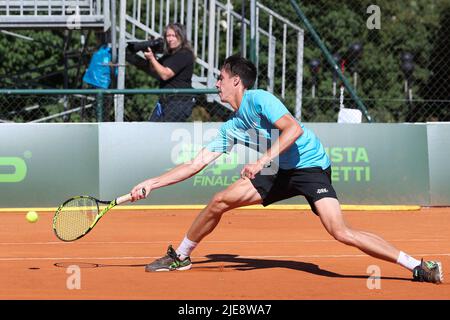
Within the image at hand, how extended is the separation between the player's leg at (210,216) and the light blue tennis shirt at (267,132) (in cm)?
36

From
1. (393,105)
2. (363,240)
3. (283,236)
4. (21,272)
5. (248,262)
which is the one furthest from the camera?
(393,105)

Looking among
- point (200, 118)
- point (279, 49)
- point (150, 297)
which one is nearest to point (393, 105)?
point (279, 49)

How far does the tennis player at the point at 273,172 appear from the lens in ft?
27.5

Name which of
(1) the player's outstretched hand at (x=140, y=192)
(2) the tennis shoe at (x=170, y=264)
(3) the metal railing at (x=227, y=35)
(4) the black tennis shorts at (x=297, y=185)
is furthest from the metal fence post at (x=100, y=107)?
(1) the player's outstretched hand at (x=140, y=192)

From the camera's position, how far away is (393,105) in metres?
27.4

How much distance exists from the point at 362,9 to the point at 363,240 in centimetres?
2210

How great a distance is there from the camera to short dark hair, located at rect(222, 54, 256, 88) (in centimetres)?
873

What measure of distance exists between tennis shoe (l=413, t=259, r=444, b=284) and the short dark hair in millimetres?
2022

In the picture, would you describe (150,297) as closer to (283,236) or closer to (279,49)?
(283,236)

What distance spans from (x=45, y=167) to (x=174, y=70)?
230 centimetres

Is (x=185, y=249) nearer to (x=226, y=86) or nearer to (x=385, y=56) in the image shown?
(x=226, y=86)

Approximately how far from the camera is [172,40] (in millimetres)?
14969

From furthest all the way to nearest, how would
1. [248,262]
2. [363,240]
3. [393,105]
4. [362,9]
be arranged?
[362,9], [393,105], [248,262], [363,240]
